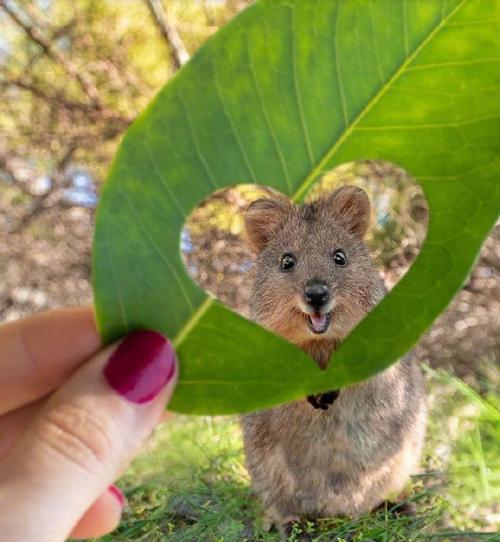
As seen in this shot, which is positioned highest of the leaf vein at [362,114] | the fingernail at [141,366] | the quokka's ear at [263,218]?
the leaf vein at [362,114]

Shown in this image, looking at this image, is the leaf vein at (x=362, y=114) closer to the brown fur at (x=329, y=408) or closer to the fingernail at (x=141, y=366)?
the fingernail at (x=141, y=366)

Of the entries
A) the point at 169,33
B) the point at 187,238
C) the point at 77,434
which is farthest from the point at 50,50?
the point at 77,434

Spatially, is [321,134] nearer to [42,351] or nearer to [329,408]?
[42,351]

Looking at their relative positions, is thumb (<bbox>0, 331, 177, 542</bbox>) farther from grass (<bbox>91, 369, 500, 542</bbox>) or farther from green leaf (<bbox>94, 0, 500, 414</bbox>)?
grass (<bbox>91, 369, 500, 542</bbox>)

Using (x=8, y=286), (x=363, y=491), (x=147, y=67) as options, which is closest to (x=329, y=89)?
(x=363, y=491)

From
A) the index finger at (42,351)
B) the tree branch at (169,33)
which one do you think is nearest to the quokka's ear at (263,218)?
the index finger at (42,351)
